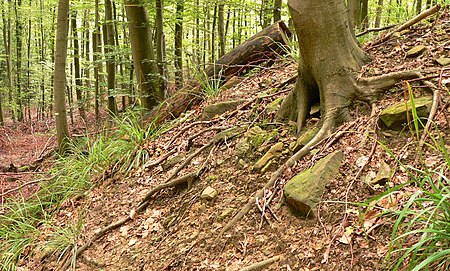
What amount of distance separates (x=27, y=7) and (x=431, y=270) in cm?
1698

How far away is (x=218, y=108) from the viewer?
183 inches

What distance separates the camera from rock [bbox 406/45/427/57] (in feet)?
10.9

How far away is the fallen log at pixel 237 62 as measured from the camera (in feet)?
18.0

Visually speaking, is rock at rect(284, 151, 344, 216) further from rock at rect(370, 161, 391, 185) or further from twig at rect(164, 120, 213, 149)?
twig at rect(164, 120, 213, 149)

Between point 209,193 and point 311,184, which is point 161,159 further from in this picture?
point 311,184

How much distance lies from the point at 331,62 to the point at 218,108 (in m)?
1.90

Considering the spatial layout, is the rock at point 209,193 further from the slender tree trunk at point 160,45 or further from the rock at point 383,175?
the slender tree trunk at point 160,45

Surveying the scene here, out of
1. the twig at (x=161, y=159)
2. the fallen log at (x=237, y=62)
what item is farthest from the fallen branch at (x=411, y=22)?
the twig at (x=161, y=159)

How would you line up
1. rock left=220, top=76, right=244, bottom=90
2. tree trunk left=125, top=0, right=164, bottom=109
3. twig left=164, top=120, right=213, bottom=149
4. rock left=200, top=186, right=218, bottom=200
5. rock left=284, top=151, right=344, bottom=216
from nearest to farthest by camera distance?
rock left=284, top=151, right=344, bottom=216 → rock left=200, top=186, right=218, bottom=200 → twig left=164, top=120, right=213, bottom=149 → rock left=220, top=76, right=244, bottom=90 → tree trunk left=125, top=0, right=164, bottom=109

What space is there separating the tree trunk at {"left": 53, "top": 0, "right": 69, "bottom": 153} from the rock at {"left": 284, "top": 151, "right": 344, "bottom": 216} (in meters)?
5.02

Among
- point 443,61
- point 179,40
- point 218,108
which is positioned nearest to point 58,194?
point 218,108

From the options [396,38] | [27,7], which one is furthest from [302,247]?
[27,7]

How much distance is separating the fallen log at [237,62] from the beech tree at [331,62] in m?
2.31

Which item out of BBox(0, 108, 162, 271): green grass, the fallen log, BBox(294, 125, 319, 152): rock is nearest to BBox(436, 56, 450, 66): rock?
BBox(294, 125, 319, 152): rock
